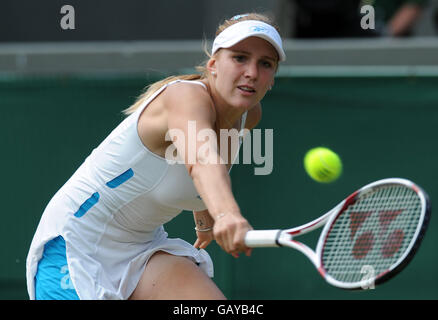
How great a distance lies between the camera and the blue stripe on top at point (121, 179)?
2955 mm

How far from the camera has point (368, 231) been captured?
274 centimetres

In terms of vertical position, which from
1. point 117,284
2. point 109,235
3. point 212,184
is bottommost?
point 117,284

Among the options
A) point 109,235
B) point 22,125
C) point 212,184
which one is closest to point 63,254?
point 109,235

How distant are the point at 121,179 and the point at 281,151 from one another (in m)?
2.66

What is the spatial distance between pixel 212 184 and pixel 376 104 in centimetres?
330

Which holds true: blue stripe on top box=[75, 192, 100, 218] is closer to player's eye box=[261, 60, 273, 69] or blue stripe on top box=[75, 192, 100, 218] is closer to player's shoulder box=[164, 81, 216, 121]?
player's shoulder box=[164, 81, 216, 121]

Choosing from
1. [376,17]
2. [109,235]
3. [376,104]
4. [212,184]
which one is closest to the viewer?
[212,184]

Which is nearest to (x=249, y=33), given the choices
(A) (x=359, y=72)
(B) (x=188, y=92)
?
(B) (x=188, y=92)

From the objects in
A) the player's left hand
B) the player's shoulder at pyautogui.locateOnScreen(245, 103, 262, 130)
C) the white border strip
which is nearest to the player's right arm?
the player's shoulder at pyautogui.locateOnScreen(245, 103, 262, 130)

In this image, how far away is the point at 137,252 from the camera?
3.19 m

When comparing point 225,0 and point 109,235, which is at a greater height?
point 225,0

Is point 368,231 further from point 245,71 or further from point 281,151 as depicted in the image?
point 281,151

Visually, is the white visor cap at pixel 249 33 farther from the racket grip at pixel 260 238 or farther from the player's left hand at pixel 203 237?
the player's left hand at pixel 203 237

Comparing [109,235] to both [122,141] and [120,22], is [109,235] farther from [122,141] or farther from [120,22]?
[120,22]
